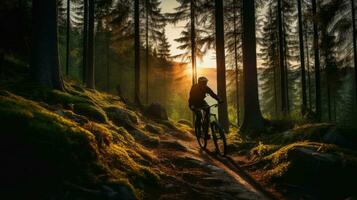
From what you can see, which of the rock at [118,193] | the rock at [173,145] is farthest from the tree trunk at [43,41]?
the rock at [118,193]

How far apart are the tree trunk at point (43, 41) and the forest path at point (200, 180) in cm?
490

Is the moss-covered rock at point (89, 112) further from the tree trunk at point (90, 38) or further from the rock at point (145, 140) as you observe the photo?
the tree trunk at point (90, 38)

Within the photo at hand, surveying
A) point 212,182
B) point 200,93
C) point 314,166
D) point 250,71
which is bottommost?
point 212,182

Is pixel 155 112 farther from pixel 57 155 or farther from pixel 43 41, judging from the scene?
pixel 57 155

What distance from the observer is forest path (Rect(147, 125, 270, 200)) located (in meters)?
5.48

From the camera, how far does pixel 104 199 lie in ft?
13.6

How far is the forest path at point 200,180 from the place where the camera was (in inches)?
216

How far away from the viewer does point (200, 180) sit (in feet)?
20.9

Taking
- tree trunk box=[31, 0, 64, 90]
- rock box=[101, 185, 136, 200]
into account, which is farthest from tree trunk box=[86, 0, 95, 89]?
rock box=[101, 185, 136, 200]

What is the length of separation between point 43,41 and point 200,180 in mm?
7367

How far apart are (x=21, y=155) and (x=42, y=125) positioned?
0.63 meters

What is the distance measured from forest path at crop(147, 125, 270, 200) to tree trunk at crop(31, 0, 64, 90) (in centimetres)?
490

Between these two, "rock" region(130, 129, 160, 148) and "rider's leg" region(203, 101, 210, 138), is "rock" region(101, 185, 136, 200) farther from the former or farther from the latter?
"rider's leg" region(203, 101, 210, 138)

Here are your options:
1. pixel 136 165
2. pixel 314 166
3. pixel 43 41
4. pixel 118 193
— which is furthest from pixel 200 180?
pixel 43 41
